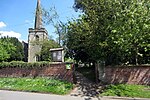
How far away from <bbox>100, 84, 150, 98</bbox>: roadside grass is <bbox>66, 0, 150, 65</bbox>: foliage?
2740 millimetres

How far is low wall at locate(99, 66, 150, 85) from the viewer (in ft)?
55.0

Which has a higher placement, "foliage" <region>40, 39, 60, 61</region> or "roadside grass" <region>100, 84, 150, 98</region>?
"foliage" <region>40, 39, 60, 61</region>

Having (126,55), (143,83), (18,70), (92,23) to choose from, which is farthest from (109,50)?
A: (18,70)

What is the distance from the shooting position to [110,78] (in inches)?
700

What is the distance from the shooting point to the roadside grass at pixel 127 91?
14267 millimetres

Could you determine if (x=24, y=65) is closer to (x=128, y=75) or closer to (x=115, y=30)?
(x=128, y=75)

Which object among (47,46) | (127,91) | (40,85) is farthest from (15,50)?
(127,91)

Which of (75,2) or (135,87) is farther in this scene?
(75,2)

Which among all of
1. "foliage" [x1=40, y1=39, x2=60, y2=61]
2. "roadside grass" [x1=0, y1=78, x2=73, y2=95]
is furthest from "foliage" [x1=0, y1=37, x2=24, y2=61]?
"roadside grass" [x1=0, y1=78, x2=73, y2=95]

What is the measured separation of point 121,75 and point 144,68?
1817mm

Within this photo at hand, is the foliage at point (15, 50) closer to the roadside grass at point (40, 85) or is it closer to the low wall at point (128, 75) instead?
the roadside grass at point (40, 85)

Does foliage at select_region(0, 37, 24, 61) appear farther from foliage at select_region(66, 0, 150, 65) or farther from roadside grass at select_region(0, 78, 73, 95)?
foliage at select_region(66, 0, 150, 65)

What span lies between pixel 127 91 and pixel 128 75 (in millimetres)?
2519

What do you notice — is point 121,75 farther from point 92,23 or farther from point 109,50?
point 92,23
